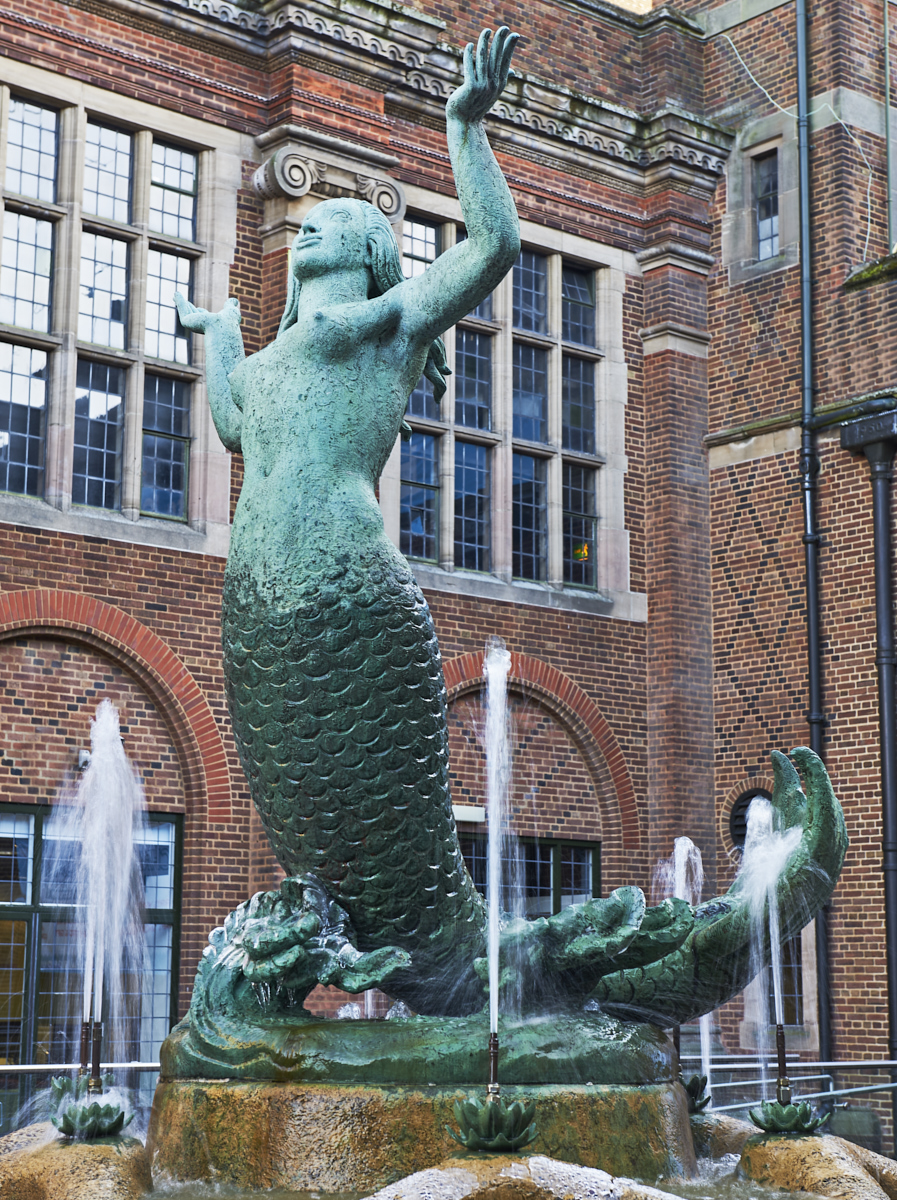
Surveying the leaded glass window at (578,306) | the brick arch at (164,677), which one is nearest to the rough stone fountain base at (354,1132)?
the brick arch at (164,677)

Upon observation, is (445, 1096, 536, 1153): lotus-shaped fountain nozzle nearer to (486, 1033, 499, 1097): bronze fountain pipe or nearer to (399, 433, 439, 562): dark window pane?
(486, 1033, 499, 1097): bronze fountain pipe

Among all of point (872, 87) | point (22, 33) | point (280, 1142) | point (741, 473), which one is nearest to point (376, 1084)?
point (280, 1142)

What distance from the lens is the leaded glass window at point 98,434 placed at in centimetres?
1461

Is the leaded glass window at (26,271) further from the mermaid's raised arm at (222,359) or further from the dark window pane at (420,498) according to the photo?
the mermaid's raised arm at (222,359)

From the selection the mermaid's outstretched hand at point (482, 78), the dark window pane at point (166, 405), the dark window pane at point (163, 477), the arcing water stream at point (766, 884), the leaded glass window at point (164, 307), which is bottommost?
the arcing water stream at point (766, 884)

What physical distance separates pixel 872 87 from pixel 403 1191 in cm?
1681

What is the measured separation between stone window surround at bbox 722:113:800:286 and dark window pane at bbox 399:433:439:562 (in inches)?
174

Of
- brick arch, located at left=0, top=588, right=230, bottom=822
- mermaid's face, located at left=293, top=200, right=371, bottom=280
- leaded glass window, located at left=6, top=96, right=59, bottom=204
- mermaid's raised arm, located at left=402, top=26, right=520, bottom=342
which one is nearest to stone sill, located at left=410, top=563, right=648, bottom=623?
brick arch, located at left=0, top=588, right=230, bottom=822

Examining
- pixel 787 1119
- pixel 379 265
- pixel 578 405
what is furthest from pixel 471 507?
pixel 787 1119

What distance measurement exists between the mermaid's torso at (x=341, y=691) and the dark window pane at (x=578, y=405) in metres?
13.0

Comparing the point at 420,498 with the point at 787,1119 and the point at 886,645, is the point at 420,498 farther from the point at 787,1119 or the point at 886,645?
the point at 787,1119

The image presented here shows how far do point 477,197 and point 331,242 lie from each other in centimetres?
67

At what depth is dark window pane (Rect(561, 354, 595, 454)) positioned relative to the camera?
722 inches

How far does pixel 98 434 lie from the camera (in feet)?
48.5
